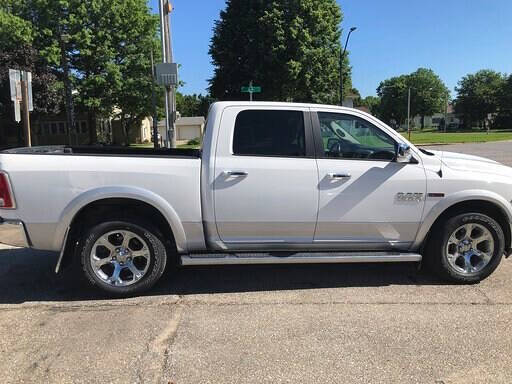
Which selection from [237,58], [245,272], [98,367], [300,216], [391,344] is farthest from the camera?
[237,58]

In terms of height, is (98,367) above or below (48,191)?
below

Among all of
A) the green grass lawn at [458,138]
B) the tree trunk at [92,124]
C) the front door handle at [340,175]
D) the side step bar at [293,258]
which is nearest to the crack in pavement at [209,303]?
the side step bar at [293,258]

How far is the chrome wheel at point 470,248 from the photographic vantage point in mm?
4977

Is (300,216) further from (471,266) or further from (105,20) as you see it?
(105,20)

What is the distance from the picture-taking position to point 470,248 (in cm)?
502

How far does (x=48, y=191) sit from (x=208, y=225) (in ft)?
4.94

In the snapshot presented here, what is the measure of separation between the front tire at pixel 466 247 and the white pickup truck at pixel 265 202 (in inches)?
0.4

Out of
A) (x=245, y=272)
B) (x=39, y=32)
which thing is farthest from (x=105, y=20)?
(x=245, y=272)

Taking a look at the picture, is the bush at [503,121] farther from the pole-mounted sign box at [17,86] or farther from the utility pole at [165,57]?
the pole-mounted sign box at [17,86]

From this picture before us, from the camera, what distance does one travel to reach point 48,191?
4441 mm

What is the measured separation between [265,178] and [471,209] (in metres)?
2.18

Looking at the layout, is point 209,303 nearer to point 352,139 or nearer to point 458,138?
point 352,139

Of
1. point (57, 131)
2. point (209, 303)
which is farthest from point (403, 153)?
point (57, 131)

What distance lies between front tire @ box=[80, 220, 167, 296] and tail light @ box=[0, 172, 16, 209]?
0.73 meters
